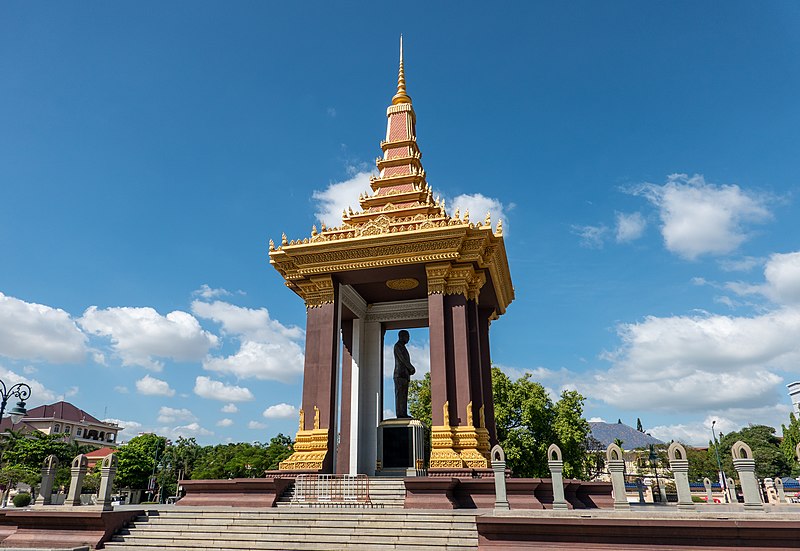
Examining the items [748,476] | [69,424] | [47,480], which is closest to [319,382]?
[47,480]

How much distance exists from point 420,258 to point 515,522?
1069cm

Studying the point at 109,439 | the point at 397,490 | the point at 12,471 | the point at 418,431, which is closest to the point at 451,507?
the point at 397,490

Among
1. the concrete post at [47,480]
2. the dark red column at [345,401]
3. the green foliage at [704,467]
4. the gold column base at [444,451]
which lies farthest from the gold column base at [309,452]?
the green foliage at [704,467]

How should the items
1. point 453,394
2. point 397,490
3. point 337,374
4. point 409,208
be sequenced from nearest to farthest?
point 397,490, point 453,394, point 337,374, point 409,208

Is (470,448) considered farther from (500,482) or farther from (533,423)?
(533,423)

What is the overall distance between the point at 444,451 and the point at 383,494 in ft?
7.88

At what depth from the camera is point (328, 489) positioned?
1647cm

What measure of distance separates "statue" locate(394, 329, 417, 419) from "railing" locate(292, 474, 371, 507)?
5.58m

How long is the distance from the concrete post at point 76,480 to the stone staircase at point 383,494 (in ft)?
16.8

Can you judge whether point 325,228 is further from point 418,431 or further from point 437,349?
point 418,431

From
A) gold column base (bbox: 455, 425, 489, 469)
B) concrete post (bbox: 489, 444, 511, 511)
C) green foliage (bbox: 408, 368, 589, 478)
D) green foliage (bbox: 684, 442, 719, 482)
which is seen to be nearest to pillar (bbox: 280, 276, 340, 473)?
gold column base (bbox: 455, 425, 489, 469)

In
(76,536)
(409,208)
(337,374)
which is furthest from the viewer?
(409,208)

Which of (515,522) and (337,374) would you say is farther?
(337,374)

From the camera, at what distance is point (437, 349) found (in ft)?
61.1
